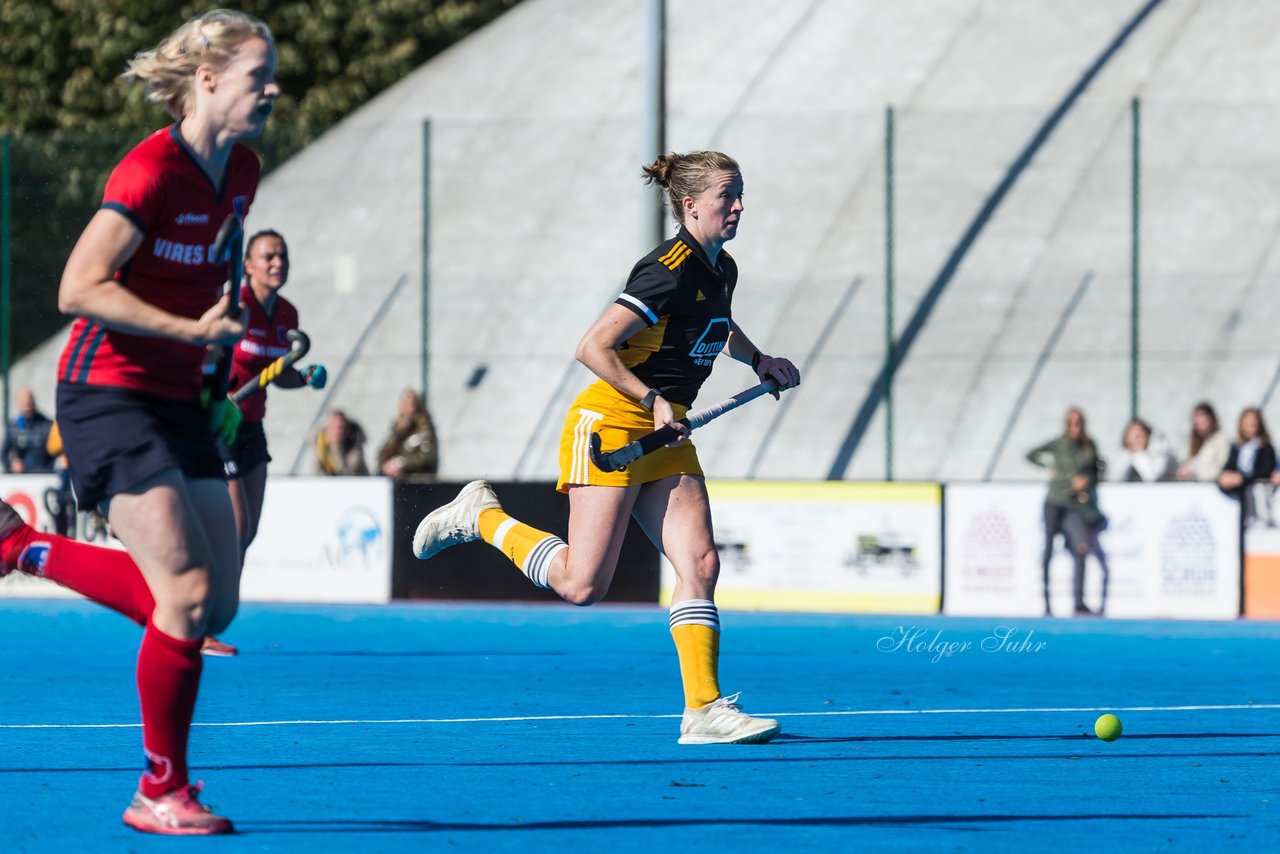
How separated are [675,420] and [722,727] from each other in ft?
3.45

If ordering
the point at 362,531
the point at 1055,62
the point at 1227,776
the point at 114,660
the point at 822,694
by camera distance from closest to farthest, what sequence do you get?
the point at 1227,776
the point at 822,694
the point at 114,660
the point at 362,531
the point at 1055,62

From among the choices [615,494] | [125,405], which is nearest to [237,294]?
[125,405]

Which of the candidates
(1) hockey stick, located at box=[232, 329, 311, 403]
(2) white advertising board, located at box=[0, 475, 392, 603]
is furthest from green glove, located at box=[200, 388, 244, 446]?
(2) white advertising board, located at box=[0, 475, 392, 603]

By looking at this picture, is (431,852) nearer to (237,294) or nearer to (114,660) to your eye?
(237,294)

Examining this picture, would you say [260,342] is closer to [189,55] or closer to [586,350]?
[586,350]

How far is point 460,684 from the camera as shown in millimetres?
10336

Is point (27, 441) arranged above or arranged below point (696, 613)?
above

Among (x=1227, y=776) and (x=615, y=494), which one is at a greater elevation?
(x=615, y=494)

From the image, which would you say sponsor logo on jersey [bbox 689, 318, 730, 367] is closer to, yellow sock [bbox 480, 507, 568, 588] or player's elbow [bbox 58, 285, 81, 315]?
yellow sock [bbox 480, 507, 568, 588]

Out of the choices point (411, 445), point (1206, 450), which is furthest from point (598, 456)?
point (411, 445)

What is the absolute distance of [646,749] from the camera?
755 centimetres

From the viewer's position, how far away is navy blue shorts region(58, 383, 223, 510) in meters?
5.35

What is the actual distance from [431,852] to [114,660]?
6759 mm

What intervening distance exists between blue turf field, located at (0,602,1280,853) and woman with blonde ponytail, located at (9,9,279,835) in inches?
15.1
